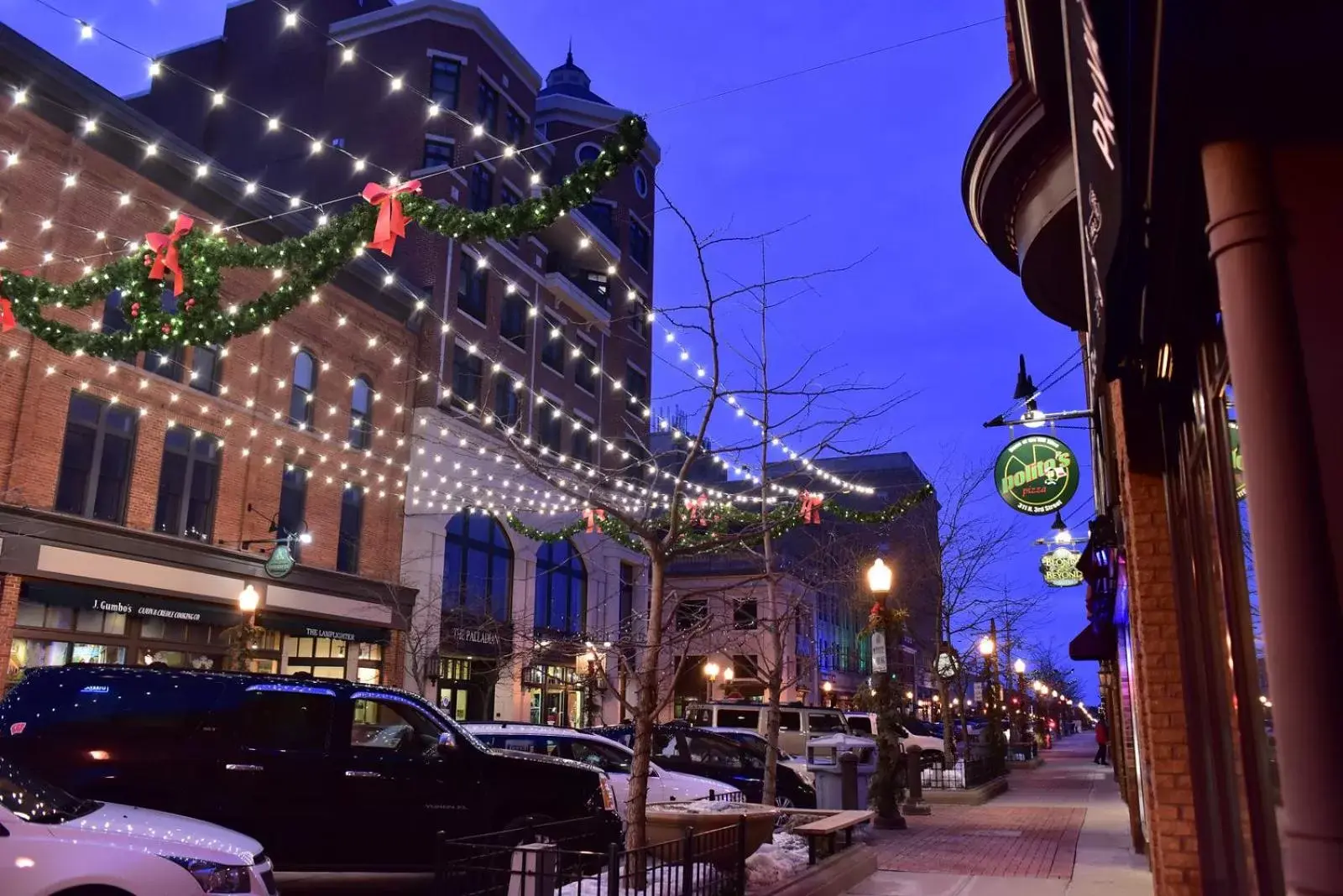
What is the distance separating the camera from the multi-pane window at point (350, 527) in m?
29.2

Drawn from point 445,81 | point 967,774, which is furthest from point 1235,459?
point 445,81

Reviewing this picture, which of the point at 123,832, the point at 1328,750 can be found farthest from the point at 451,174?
the point at 1328,750

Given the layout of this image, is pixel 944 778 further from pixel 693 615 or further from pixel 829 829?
pixel 829 829

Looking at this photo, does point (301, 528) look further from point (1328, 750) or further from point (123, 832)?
point (1328, 750)

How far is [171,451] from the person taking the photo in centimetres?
2391

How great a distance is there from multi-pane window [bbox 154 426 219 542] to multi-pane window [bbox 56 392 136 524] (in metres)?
0.95

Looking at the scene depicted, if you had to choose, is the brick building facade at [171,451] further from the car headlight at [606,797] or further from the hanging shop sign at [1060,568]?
the hanging shop sign at [1060,568]

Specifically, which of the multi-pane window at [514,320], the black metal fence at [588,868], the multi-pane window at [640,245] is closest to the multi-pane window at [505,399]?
the multi-pane window at [514,320]

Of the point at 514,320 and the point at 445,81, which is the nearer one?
the point at 445,81

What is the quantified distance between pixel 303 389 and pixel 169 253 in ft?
56.2

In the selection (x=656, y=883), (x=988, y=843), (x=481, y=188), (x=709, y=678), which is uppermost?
(x=481, y=188)

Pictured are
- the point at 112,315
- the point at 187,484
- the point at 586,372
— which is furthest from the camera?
the point at 586,372

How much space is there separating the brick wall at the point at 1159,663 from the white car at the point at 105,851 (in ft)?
18.8

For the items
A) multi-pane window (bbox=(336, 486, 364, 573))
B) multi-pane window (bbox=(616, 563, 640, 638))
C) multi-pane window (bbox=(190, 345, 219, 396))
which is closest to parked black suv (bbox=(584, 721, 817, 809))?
multi-pane window (bbox=(190, 345, 219, 396))
